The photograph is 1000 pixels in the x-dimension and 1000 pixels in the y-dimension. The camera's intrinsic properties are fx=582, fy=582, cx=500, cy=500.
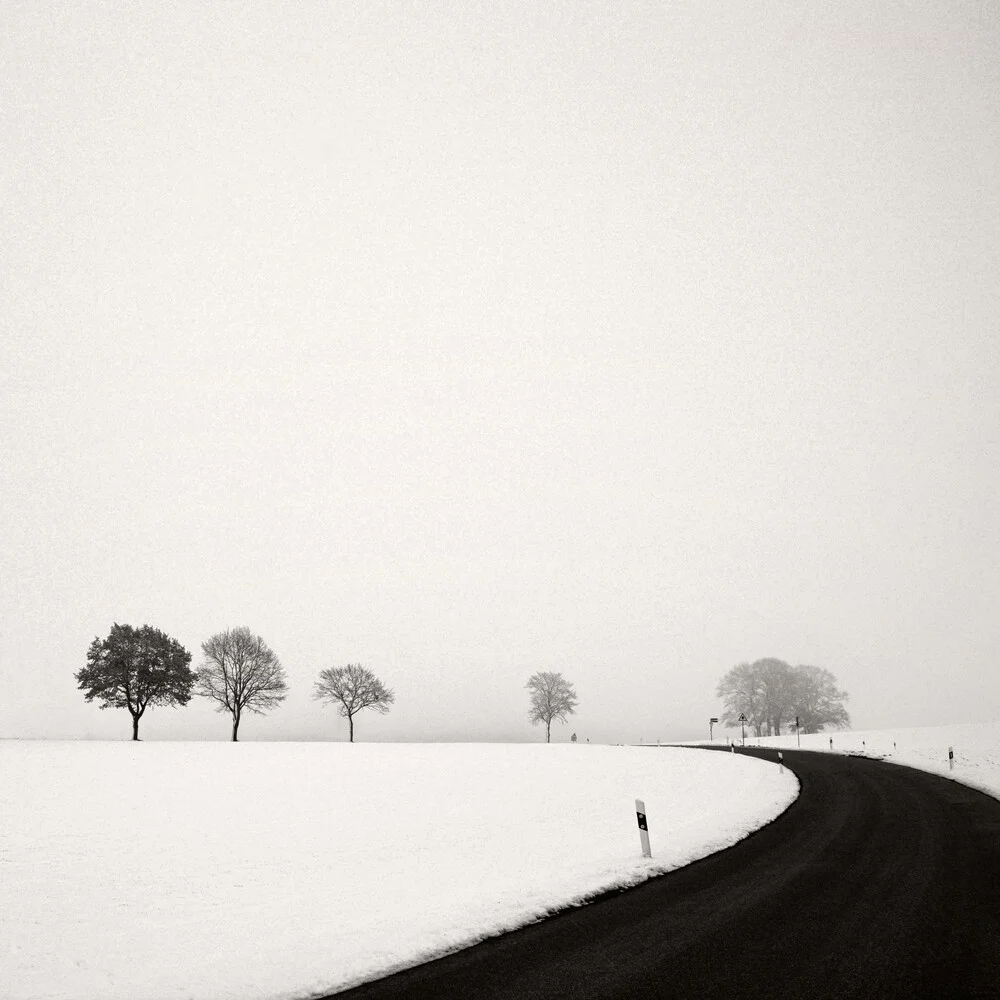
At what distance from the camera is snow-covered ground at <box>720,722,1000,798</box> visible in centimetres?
2530

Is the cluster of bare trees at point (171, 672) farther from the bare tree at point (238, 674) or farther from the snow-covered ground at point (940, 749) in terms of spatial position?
the snow-covered ground at point (940, 749)

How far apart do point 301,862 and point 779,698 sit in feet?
283

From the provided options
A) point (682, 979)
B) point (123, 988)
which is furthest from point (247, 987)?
point (682, 979)

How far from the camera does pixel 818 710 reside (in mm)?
87250

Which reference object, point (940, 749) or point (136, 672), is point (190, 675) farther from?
point (940, 749)

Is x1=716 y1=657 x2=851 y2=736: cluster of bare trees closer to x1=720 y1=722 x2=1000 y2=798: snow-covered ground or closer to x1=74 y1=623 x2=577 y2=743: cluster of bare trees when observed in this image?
x1=720 y1=722 x2=1000 y2=798: snow-covered ground

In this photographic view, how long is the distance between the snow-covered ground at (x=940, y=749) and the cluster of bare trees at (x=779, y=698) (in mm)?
17488

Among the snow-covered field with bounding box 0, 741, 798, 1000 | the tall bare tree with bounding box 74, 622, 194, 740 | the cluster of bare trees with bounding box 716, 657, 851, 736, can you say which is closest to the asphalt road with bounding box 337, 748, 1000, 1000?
the snow-covered field with bounding box 0, 741, 798, 1000

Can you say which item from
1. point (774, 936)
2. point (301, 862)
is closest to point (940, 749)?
point (774, 936)

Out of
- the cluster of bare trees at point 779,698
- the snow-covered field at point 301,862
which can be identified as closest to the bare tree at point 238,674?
the snow-covered field at point 301,862

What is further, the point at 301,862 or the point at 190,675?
the point at 190,675

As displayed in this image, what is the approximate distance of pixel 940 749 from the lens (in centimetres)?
4075

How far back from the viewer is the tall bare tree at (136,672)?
185ft

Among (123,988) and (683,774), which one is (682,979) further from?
(683,774)
